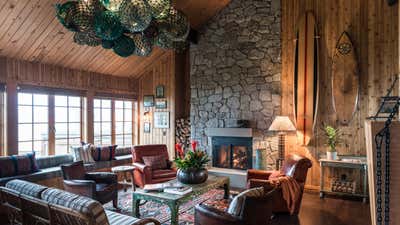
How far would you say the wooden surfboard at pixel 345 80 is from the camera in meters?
5.64

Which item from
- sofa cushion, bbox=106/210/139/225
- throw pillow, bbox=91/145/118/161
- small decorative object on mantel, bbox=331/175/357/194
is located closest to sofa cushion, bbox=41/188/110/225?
sofa cushion, bbox=106/210/139/225

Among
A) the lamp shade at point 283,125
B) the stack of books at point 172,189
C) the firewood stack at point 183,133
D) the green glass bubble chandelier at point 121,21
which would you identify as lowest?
the stack of books at point 172,189

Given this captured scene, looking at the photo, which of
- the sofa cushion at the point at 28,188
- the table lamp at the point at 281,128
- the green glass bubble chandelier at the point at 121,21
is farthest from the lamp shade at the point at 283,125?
the sofa cushion at the point at 28,188

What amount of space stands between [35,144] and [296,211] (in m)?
5.21

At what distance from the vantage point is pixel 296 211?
4.54 meters

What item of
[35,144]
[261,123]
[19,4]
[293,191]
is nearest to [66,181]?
[35,144]

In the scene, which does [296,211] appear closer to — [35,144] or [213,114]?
[213,114]

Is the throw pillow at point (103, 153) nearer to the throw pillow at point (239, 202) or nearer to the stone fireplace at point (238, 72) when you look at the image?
the stone fireplace at point (238, 72)

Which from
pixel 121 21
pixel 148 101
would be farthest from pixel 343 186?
pixel 148 101

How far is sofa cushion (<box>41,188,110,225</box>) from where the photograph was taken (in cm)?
228

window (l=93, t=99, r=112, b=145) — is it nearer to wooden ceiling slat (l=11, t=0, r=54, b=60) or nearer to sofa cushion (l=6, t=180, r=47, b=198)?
wooden ceiling slat (l=11, t=0, r=54, b=60)

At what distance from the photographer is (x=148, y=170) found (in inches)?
220

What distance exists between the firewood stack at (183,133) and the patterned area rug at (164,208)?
7.56 ft

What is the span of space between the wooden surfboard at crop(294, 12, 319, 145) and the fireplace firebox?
116 cm
